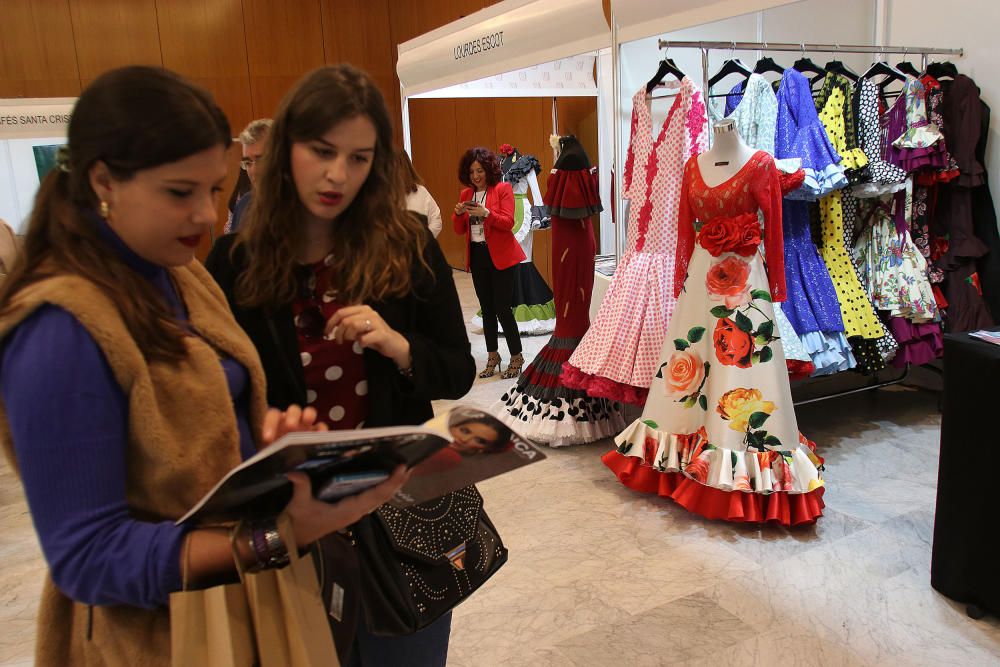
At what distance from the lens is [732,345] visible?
118 inches

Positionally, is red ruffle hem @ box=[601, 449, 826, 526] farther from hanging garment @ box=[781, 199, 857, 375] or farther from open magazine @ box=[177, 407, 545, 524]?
open magazine @ box=[177, 407, 545, 524]

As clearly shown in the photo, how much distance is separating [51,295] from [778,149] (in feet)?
10.8

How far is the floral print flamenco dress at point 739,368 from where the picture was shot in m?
2.94

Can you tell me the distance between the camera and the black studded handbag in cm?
Answer: 117

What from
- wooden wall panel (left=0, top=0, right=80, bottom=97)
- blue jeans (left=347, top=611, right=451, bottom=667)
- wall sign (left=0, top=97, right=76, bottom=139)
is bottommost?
blue jeans (left=347, top=611, right=451, bottom=667)

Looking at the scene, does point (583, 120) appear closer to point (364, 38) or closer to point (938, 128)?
point (364, 38)

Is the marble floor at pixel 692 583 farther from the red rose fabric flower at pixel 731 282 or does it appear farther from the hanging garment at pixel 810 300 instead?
the red rose fabric flower at pixel 731 282

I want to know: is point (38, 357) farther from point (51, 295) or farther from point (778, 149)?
point (778, 149)

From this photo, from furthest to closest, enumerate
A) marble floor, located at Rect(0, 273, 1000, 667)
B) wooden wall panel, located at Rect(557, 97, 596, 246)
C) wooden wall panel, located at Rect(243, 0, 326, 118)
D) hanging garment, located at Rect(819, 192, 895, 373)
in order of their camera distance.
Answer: wooden wall panel, located at Rect(243, 0, 326, 118)
wooden wall panel, located at Rect(557, 97, 596, 246)
hanging garment, located at Rect(819, 192, 895, 373)
marble floor, located at Rect(0, 273, 1000, 667)

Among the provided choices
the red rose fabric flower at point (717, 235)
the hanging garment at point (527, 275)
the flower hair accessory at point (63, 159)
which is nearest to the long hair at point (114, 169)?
the flower hair accessory at point (63, 159)

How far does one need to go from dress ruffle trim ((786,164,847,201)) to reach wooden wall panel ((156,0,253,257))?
795cm

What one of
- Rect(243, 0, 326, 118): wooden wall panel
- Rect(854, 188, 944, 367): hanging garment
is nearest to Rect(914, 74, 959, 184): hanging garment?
Rect(854, 188, 944, 367): hanging garment

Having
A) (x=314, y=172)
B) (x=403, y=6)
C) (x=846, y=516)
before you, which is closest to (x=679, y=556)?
(x=846, y=516)

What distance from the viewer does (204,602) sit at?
0.84 metres
